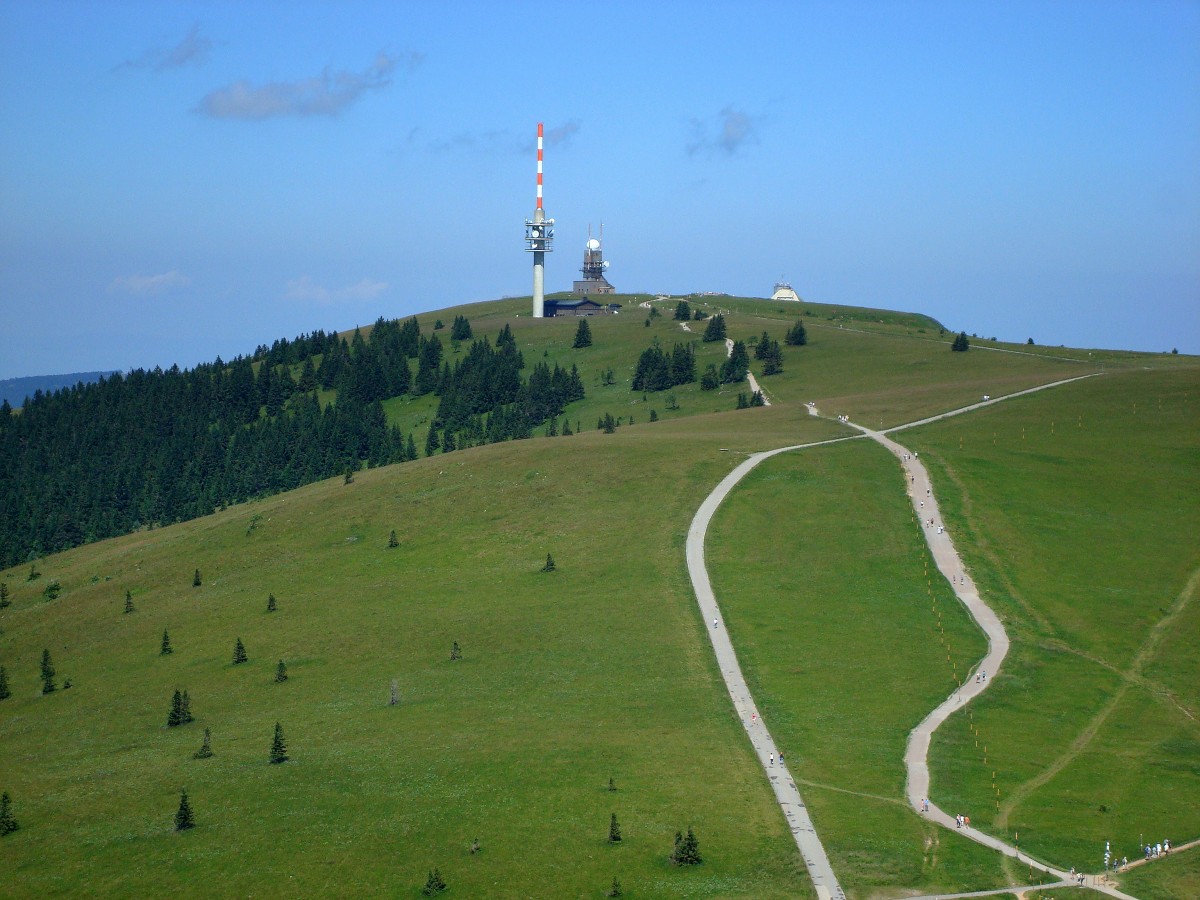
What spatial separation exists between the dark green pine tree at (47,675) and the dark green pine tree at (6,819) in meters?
28.7

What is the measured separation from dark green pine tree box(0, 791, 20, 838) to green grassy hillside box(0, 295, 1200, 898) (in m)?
0.84

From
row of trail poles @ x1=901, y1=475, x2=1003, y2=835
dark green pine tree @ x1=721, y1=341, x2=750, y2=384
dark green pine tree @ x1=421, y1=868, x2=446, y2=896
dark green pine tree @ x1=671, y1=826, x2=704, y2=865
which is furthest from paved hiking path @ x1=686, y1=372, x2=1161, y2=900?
dark green pine tree @ x1=721, y1=341, x2=750, y2=384

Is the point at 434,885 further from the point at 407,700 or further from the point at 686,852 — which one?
the point at 407,700

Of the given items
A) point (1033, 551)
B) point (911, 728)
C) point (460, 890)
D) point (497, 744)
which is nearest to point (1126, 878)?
point (911, 728)

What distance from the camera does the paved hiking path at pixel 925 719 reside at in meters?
49.9

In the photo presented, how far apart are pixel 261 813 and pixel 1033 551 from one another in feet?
215

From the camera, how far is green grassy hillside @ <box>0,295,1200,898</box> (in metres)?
52.1

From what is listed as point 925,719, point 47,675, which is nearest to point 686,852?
point 925,719

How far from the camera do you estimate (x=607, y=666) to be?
250 feet

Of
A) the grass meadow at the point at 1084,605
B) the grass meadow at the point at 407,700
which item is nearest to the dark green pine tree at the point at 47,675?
the grass meadow at the point at 407,700

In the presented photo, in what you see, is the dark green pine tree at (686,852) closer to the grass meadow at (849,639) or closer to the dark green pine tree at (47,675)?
the grass meadow at (849,639)

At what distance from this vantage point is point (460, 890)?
157 ft

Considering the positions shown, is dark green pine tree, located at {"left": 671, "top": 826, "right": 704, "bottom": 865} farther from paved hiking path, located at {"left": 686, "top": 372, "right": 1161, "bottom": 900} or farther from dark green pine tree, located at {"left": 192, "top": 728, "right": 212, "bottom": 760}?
dark green pine tree, located at {"left": 192, "top": 728, "right": 212, "bottom": 760}

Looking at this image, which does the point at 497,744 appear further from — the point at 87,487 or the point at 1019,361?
the point at 87,487
